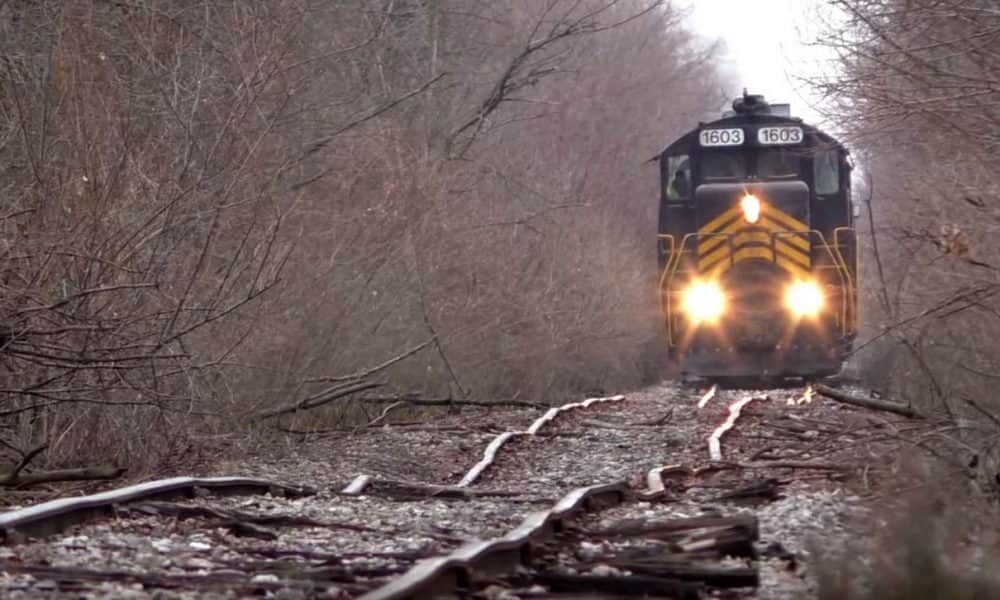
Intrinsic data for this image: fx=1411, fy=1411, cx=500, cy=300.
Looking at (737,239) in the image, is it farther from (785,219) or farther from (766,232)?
(785,219)

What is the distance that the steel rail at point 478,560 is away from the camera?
12.9 feet

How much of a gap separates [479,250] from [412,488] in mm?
11569

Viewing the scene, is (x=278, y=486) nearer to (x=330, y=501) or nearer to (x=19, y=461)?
(x=330, y=501)

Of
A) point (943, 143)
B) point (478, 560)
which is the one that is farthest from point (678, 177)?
point (478, 560)

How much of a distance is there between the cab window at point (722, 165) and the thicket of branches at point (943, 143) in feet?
16.4

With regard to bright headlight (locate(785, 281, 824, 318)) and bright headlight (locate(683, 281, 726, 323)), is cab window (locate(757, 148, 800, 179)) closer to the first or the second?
bright headlight (locate(785, 281, 824, 318))

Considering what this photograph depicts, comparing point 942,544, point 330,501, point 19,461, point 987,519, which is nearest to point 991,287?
point 987,519

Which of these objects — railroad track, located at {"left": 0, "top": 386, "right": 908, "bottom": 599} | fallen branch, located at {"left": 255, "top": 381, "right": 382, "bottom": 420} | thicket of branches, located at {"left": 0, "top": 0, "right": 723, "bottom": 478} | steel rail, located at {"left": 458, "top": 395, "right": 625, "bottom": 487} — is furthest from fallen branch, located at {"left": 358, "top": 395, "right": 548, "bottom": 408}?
railroad track, located at {"left": 0, "top": 386, "right": 908, "bottom": 599}

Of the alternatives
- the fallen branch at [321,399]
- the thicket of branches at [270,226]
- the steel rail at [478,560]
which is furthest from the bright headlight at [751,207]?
the steel rail at [478,560]

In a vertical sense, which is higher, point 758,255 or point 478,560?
point 758,255

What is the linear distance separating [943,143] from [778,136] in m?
5.53

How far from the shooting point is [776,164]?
56.8ft

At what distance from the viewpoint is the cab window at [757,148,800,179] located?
56.4 feet

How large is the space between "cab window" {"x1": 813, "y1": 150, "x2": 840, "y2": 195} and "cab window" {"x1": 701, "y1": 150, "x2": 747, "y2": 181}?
89 centimetres
